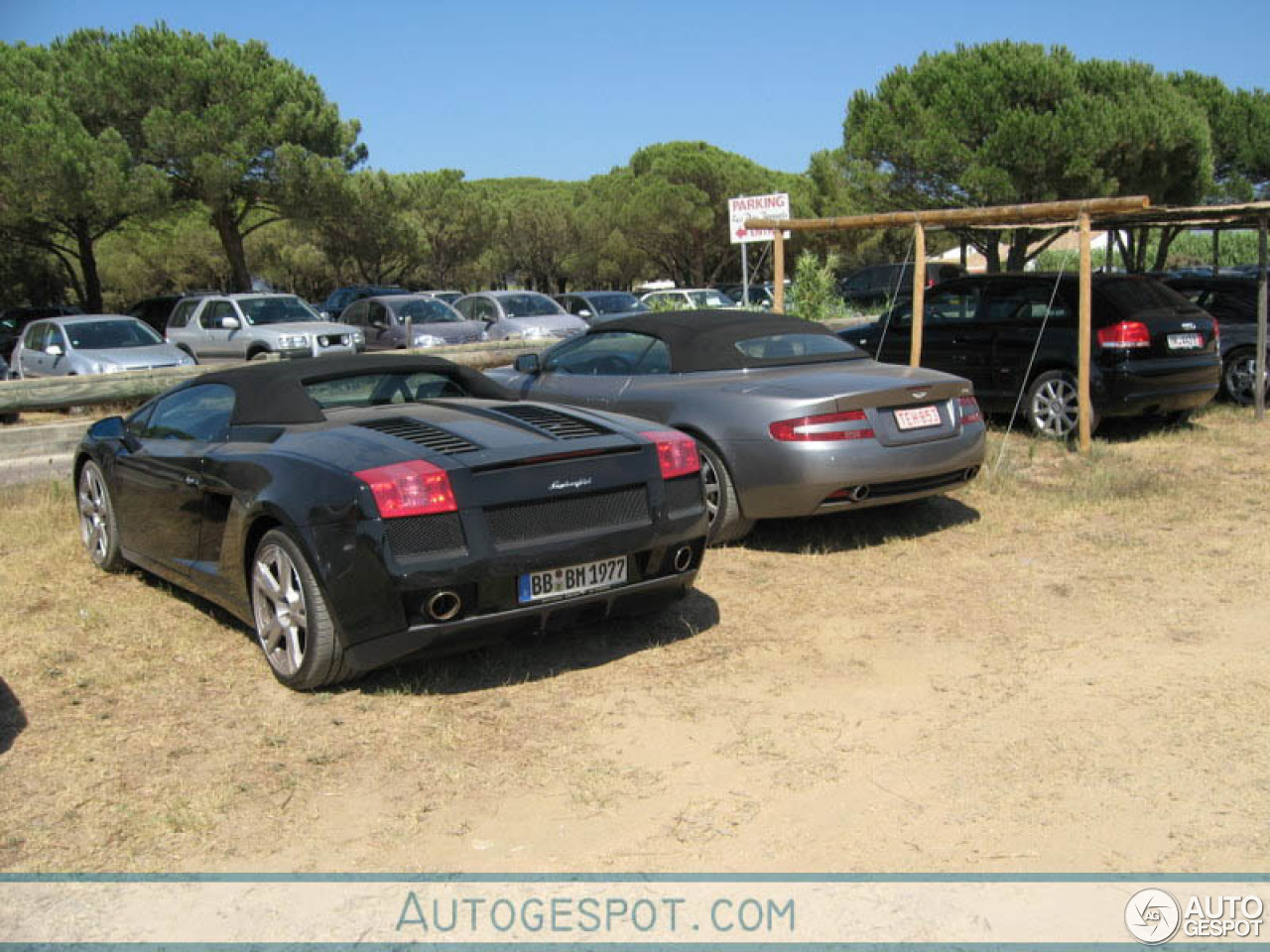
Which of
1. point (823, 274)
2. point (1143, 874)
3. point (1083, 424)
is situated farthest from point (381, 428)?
point (823, 274)

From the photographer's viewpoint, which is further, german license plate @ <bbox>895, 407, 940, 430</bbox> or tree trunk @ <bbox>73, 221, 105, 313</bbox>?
tree trunk @ <bbox>73, 221, 105, 313</bbox>

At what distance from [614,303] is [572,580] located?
68.2 ft

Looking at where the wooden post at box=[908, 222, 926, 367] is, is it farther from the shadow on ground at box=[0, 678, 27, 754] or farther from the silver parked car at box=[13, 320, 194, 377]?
the silver parked car at box=[13, 320, 194, 377]

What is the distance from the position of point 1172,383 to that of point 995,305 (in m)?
1.75

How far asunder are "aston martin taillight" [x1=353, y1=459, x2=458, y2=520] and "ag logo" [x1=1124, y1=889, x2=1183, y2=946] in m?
2.71

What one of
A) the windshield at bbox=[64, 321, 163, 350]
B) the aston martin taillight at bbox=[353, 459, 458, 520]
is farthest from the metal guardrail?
the windshield at bbox=[64, 321, 163, 350]

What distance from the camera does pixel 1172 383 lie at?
34.8ft

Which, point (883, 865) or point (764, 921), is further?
point (883, 865)

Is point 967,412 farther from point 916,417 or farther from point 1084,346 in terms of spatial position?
point 1084,346

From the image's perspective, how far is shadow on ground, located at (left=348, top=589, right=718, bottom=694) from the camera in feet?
16.8

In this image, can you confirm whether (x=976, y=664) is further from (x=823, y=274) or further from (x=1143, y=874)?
(x=823, y=274)

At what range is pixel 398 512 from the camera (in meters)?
4.58

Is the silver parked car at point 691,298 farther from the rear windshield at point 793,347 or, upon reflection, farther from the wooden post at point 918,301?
the rear windshield at point 793,347

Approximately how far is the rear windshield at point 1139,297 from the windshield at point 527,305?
13.3 meters
